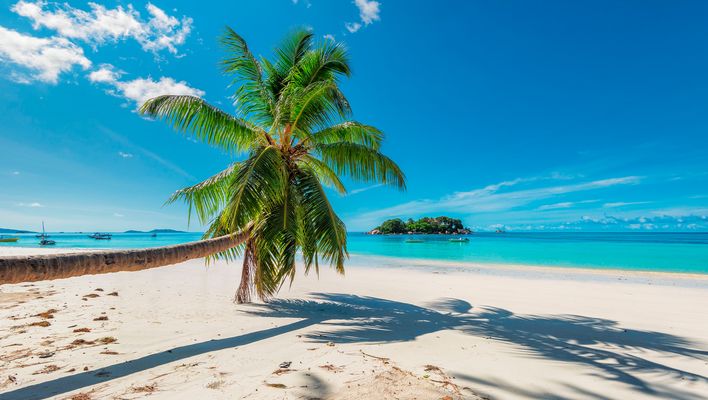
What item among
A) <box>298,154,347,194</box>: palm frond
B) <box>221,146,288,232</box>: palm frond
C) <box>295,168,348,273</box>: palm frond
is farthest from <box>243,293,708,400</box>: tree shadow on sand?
<box>298,154,347,194</box>: palm frond

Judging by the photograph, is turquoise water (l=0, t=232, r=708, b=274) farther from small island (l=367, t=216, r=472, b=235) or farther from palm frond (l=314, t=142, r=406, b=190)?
small island (l=367, t=216, r=472, b=235)

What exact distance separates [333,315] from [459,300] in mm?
3607

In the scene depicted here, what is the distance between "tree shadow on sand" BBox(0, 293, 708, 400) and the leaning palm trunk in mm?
1023

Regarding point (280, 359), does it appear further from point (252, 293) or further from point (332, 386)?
point (252, 293)

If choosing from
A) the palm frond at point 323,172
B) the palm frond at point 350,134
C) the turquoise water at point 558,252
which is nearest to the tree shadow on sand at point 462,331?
the palm frond at point 323,172

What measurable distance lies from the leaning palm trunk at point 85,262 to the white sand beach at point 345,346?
1018mm

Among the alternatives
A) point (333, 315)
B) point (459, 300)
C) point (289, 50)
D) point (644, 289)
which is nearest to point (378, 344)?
point (333, 315)

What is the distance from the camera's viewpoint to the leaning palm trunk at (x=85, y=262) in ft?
9.13

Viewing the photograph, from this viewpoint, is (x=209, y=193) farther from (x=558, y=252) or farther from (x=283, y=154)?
(x=558, y=252)

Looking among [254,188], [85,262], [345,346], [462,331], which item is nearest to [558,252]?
[462,331]

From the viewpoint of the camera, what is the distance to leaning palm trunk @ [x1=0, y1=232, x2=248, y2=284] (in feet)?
9.13

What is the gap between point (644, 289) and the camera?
32.8ft

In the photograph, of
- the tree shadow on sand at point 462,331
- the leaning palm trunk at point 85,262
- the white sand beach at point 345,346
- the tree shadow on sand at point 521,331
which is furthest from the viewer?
the tree shadow on sand at point 521,331

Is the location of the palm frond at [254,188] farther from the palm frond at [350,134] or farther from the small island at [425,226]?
the small island at [425,226]
